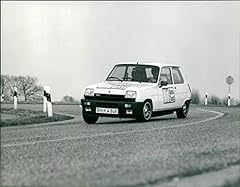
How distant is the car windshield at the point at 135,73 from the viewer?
47.2 ft

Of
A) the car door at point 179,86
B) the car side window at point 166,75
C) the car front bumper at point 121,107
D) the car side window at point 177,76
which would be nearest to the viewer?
the car front bumper at point 121,107

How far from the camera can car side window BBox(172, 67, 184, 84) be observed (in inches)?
616

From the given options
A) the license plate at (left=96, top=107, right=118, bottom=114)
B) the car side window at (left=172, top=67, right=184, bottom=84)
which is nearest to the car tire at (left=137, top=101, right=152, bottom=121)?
the license plate at (left=96, top=107, right=118, bottom=114)

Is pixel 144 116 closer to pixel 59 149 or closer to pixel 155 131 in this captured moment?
pixel 155 131

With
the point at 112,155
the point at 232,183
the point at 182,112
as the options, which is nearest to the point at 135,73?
the point at 182,112

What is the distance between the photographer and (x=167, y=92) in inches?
579

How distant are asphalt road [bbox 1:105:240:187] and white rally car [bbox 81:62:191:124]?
2.36 metres

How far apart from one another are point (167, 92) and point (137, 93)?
1764 mm

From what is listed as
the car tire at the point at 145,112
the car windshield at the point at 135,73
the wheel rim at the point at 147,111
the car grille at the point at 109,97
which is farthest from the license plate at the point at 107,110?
the car windshield at the point at 135,73

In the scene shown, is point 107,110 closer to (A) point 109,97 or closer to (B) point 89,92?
(A) point 109,97

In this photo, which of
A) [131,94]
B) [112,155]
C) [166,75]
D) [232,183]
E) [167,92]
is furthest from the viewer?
Result: [166,75]

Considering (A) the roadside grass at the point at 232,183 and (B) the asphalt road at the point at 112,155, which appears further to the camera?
(B) the asphalt road at the point at 112,155

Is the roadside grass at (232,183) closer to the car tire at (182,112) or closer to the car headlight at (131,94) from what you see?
the car headlight at (131,94)

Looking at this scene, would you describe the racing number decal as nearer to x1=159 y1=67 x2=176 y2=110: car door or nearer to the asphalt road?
x1=159 y1=67 x2=176 y2=110: car door
